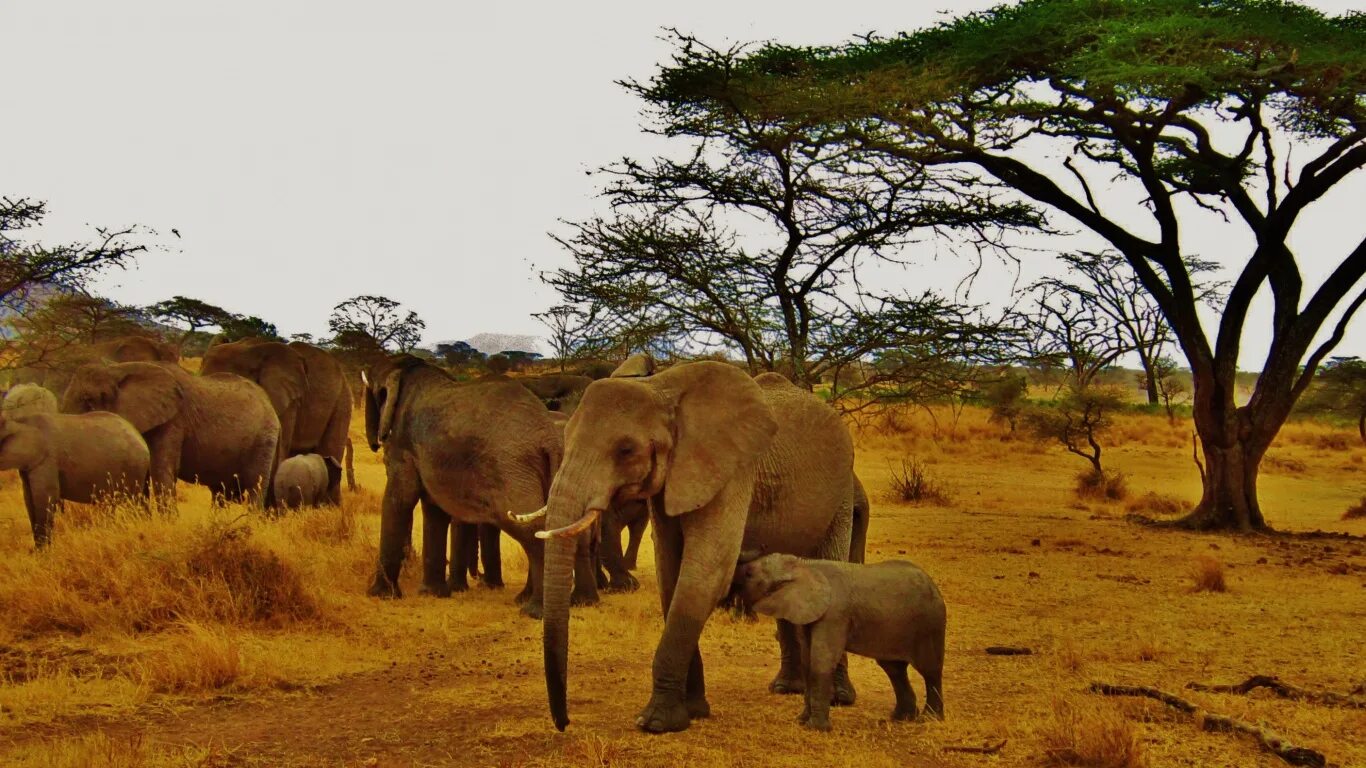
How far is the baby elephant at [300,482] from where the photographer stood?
1395 centimetres

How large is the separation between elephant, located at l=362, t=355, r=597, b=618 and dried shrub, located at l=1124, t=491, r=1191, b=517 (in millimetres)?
14344

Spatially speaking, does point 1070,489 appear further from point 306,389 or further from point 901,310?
point 306,389

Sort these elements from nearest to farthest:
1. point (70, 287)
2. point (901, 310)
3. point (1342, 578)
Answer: point (1342, 578) < point (901, 310) < point (70, 287)

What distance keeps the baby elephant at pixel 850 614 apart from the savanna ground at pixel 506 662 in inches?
8.7

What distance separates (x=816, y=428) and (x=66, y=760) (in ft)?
13.8

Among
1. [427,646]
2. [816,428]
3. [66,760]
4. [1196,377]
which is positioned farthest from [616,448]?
[1196,377]

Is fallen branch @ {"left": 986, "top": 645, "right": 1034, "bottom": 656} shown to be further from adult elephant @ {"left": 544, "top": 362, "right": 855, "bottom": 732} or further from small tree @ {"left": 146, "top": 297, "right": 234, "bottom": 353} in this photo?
small tree @ {"left": 146, "top": 297, "right": 234, "bottom": 353}

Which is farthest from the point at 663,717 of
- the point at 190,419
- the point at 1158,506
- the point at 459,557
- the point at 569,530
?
the point at 1158,506

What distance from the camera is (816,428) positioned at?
7.31 metres

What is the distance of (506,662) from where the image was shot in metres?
7.87

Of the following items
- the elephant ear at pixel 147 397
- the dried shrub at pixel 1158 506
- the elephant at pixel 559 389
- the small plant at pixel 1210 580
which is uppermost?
the elephant at pixel 559 389

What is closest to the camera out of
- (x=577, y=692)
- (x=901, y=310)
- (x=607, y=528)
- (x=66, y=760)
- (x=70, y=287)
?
(x=66, y=760)

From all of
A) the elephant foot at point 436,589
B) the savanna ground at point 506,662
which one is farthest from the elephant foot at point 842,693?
the elephant foot at point 436,589

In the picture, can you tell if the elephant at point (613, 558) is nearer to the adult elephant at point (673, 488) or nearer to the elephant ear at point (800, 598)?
the adult elephant at point (673, 488)
